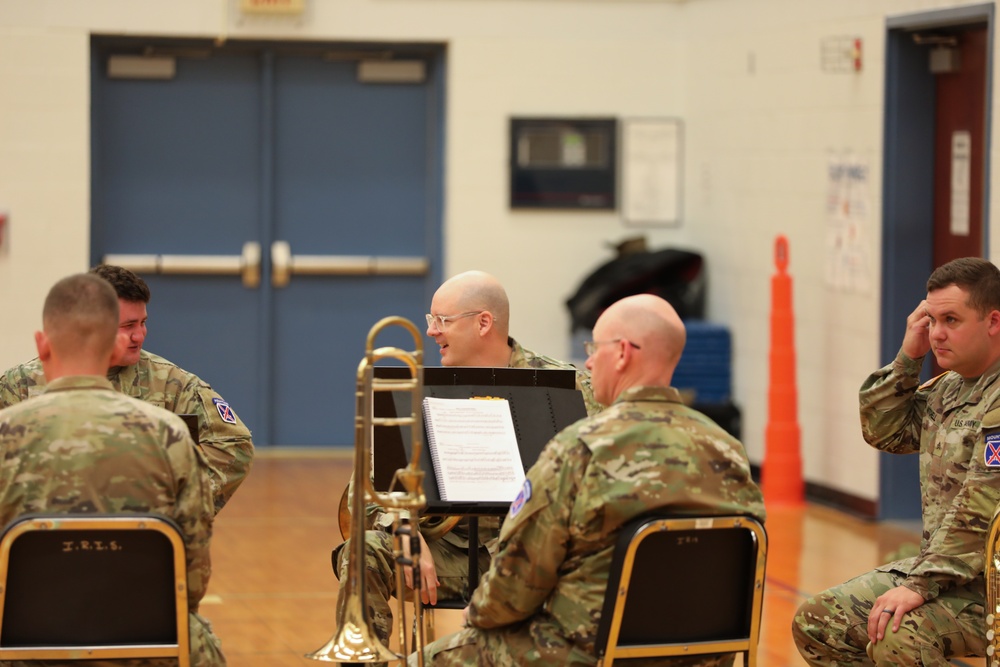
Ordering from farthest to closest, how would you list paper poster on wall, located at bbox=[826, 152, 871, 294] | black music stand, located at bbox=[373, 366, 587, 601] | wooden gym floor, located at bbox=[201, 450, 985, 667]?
paper poster on wall, located at bbox=[826, 152, 871, 294] → wooden gym floor, located at bbox=[201, 450, 985, 667] → black music stand, located at bbox=[373, 366, 587, 601]

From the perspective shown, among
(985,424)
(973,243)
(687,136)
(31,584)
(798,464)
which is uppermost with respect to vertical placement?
(687,136)

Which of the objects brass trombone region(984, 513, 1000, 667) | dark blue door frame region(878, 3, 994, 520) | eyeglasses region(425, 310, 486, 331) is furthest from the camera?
dark blue door frame region(878, 3, 994, 520)

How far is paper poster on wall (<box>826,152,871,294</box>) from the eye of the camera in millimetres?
7207

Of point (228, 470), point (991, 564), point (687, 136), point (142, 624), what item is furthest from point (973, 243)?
point (142, 624)

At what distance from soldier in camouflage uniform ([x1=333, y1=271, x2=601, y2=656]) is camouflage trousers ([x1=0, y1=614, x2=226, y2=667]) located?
681mm

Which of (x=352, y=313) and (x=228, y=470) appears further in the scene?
(x=352, y=313)

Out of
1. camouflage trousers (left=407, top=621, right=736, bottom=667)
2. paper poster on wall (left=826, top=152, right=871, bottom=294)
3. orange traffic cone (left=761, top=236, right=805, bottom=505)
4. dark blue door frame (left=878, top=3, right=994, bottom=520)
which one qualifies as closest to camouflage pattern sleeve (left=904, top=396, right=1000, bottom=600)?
camouflage trousers (left=407, top=621, right=736, bottom=667)

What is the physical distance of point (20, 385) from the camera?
13.4 ft

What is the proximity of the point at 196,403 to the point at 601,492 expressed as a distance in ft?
5.40

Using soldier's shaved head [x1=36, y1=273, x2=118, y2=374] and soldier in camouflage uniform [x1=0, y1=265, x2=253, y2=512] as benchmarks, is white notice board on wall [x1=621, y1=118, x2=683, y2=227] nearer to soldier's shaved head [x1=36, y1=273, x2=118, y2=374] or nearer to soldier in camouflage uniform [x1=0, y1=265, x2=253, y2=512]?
soldier in camouflage uniform [x1=0, y1=265, x2=253, y2=512]

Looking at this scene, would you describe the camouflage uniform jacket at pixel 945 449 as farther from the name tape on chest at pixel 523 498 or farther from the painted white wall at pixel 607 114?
the painted white wall at pixel 607 114

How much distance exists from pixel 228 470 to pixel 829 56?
14.7 feet

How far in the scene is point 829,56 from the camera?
7.42m

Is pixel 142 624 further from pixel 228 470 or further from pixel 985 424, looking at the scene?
pixel 985 424
